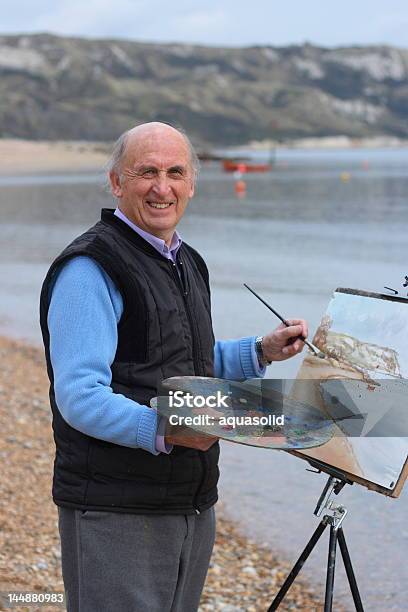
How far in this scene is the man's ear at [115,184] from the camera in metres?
2.96

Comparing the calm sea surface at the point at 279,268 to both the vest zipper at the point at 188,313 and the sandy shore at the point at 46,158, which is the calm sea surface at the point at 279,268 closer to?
the vest zipper at the point at 188,313

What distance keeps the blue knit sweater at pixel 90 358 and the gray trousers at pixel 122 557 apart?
336mm

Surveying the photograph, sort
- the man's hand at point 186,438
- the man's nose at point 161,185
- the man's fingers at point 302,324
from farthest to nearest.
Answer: the man's fingers at point 302,324, the man's nose at point 161,185, the man's hand at point 186,438

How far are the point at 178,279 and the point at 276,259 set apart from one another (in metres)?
20.5

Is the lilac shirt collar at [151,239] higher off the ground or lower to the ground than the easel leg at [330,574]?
higher

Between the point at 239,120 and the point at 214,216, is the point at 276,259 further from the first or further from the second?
the point at 239,120

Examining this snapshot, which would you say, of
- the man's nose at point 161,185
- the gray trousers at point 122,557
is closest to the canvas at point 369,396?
the gray trousers at point 122,557

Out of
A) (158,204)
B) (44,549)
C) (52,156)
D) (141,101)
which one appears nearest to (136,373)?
(158,204)

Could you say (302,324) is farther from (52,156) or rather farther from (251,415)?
(52,156)

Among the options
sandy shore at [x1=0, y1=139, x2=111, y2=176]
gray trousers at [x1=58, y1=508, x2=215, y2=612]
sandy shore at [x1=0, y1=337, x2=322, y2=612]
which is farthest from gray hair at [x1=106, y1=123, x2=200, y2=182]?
sandy shore at [x1=0, y1=139, x2=111, y2=176]

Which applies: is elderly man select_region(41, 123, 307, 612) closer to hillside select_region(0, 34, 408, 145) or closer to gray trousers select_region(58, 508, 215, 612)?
gray trousers select_region(58, 508, 215, 612)

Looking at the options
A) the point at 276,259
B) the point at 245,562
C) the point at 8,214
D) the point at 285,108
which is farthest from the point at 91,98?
the point at 245,562

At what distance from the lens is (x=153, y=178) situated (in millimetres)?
2896

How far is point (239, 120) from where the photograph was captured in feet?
539
